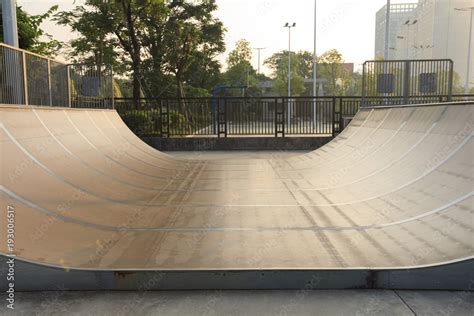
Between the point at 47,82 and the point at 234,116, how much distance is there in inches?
Answer: 406

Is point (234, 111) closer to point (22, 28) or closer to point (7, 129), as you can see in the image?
point (22, 28)

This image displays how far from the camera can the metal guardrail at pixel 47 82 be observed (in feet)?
→ 29.3

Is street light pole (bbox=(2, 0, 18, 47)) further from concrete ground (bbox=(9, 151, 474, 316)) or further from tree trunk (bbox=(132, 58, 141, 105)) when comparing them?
tree trunk (bbox=(132, 58, 141, 105))

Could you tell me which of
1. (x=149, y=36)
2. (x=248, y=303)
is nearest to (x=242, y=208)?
(x=248, y=303)

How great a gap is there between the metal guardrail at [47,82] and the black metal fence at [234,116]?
3015 millimetres

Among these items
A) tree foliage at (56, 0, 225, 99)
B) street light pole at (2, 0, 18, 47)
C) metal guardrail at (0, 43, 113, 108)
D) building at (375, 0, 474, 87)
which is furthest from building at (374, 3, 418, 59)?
street light pole at (2, 0, 18, 47)

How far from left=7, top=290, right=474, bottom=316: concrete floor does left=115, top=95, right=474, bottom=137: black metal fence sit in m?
16.0

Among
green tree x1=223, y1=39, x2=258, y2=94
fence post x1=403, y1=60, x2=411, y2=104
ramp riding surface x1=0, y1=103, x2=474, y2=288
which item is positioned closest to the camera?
ramp riding surface x1=0, y1=103, x2=474, y2=288

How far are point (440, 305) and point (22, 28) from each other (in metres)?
21.3

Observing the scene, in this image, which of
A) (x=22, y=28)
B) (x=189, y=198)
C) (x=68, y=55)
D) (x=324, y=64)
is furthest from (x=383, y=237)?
(x=324, y=64)

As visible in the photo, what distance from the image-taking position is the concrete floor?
11.2 feet

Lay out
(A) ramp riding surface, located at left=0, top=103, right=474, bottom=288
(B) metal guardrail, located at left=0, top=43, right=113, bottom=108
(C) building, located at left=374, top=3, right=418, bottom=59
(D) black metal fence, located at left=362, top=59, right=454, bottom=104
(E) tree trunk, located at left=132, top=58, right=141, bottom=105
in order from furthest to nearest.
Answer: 1. (C) building, located at left=374, top=3, right=418, bottom=59
2. (E) tree trunk, located at left=132, top=58, right=141, bottom=105
3. (D) black metal fence, located at left=362, top=59, right=454, bottom=104
4. (B) metal guardrail, located at left=0, top=43, right=113, bottom=108
5. (A) ramp riding surface, located at left=0, top=103, right=474, bottom=288

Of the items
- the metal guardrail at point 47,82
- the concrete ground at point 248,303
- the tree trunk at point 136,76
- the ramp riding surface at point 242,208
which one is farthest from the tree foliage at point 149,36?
the concrete ground at point 248,303

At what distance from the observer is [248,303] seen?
3.59 meters
